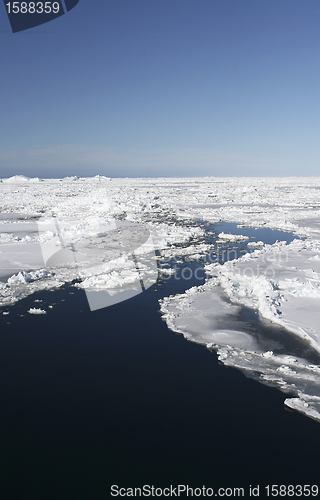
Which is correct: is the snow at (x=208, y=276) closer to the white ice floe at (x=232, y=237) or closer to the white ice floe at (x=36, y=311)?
the white ice floe at (x=232, y=237)

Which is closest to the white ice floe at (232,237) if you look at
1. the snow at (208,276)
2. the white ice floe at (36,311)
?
the snow at (208,276)

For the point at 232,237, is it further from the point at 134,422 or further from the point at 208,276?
the point at 134,422

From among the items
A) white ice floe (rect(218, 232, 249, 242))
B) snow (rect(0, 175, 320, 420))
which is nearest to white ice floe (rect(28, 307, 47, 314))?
snow (rect(0, 175, 320, 420))

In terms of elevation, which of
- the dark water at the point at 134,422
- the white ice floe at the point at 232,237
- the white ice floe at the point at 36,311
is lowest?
the white ice floe at the point at 232,237

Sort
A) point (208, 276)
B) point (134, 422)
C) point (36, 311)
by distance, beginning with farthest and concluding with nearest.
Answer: point (208, 276), point (36, 311), point (134, 422)

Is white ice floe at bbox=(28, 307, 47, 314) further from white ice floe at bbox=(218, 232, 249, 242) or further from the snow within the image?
white ice floe at bbox=(218, 232, 249, 242)

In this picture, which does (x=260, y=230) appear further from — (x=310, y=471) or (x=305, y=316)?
(x=310, y=471)

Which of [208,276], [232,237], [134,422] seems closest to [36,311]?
[134,422]

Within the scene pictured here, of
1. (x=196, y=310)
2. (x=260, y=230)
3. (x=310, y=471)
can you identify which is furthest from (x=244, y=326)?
(x=260, y=230)
